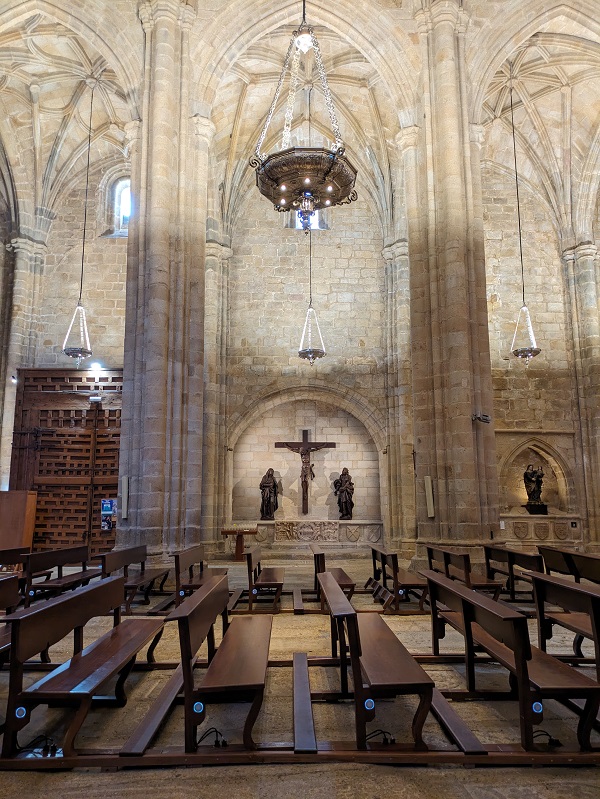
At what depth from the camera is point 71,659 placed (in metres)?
3.67

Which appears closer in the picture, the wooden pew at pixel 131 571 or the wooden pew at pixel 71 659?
the wooden pew at pixel 71 659

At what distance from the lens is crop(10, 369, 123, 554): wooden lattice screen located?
45.6 ft

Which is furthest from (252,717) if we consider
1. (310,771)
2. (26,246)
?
(26,246)

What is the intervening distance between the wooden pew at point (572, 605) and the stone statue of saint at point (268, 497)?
39.6ft

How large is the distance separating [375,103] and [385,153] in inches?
53.1

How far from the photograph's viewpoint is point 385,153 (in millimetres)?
16656

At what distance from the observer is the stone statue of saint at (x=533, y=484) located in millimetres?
16203

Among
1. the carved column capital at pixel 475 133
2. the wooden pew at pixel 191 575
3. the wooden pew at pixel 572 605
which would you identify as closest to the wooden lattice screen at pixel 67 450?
the wooden pew at pixel 191 575

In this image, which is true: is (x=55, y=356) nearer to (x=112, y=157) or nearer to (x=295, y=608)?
(x=112, y=157)

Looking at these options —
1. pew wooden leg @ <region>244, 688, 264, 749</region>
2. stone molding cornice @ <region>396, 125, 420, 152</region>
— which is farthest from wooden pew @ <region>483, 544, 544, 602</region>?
stone molding cornice @ <region>396, 125, 420, 152</region>

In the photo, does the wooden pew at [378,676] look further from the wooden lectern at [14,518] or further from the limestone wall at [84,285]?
the limestone wall at [84,285]

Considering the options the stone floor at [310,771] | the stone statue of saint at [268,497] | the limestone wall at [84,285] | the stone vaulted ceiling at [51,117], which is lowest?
the stone floor at [310,771]

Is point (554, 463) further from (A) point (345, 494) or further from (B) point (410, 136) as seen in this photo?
(B) point (410, 136)

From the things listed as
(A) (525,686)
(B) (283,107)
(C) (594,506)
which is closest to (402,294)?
(B) (283,107)
